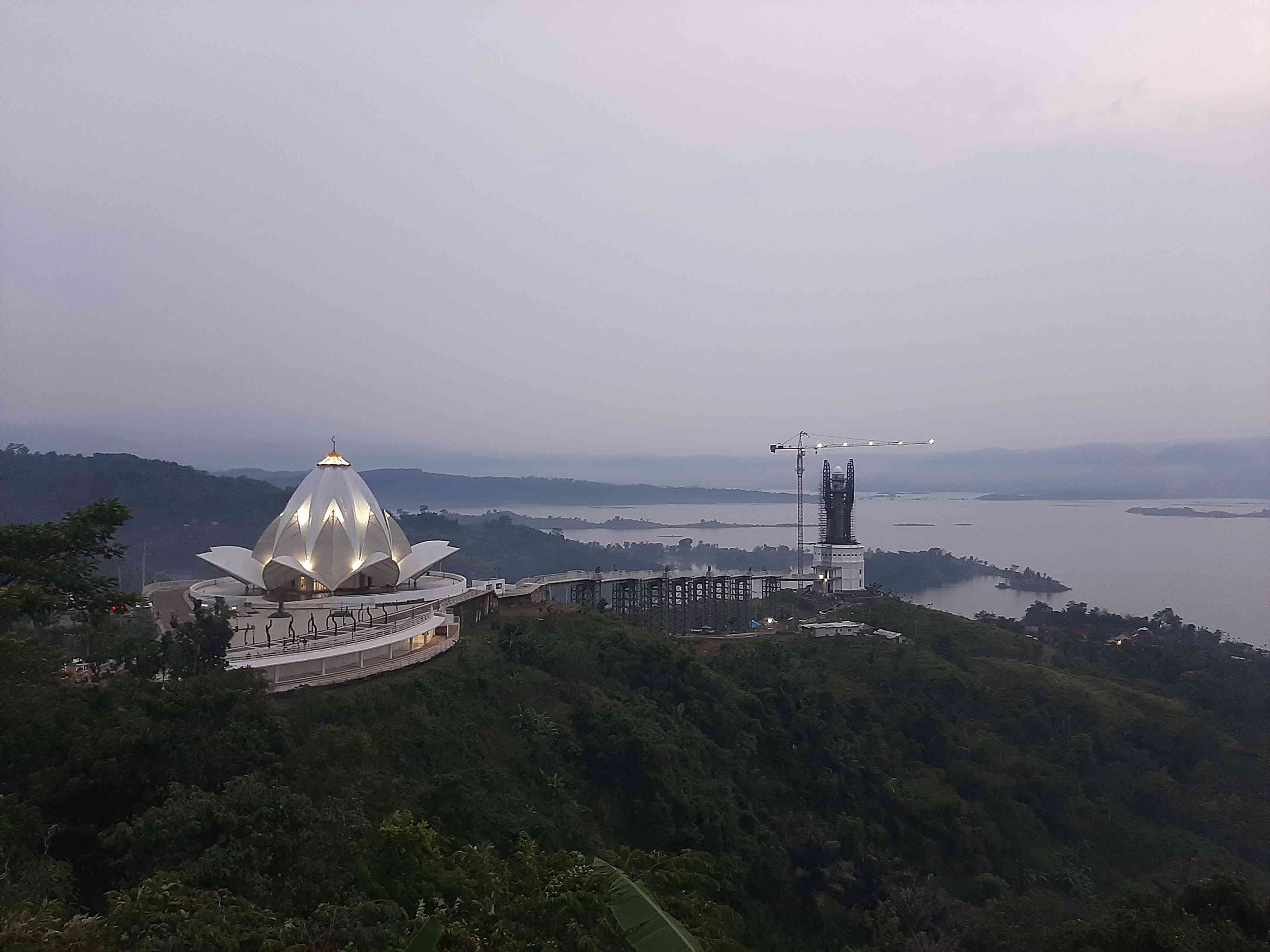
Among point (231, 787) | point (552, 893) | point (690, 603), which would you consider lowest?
point (690, 603)

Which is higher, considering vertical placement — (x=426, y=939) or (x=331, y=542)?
(x=331, y=542)

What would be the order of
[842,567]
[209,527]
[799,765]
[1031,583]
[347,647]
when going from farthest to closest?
[1031,583]
[209,527]
[842,567]
[799,765]
[347,647]

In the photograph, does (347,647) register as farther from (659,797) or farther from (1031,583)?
(1031,583)

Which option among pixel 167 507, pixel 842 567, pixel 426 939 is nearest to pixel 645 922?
pixel 426 939

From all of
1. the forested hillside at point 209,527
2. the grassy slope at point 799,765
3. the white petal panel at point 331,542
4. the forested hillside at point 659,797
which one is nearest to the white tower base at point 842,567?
the forested hillside at point 659,797

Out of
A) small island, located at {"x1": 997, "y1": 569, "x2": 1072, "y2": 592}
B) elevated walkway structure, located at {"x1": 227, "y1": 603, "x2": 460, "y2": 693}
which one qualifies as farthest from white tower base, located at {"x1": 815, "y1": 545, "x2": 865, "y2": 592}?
small island, located at {"x1": 997, "y1": 569, "x2": 1072, "y2": 592}

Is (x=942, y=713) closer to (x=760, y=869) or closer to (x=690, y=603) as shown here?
(x=760, y=869)

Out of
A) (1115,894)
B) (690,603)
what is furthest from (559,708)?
(690,603)
